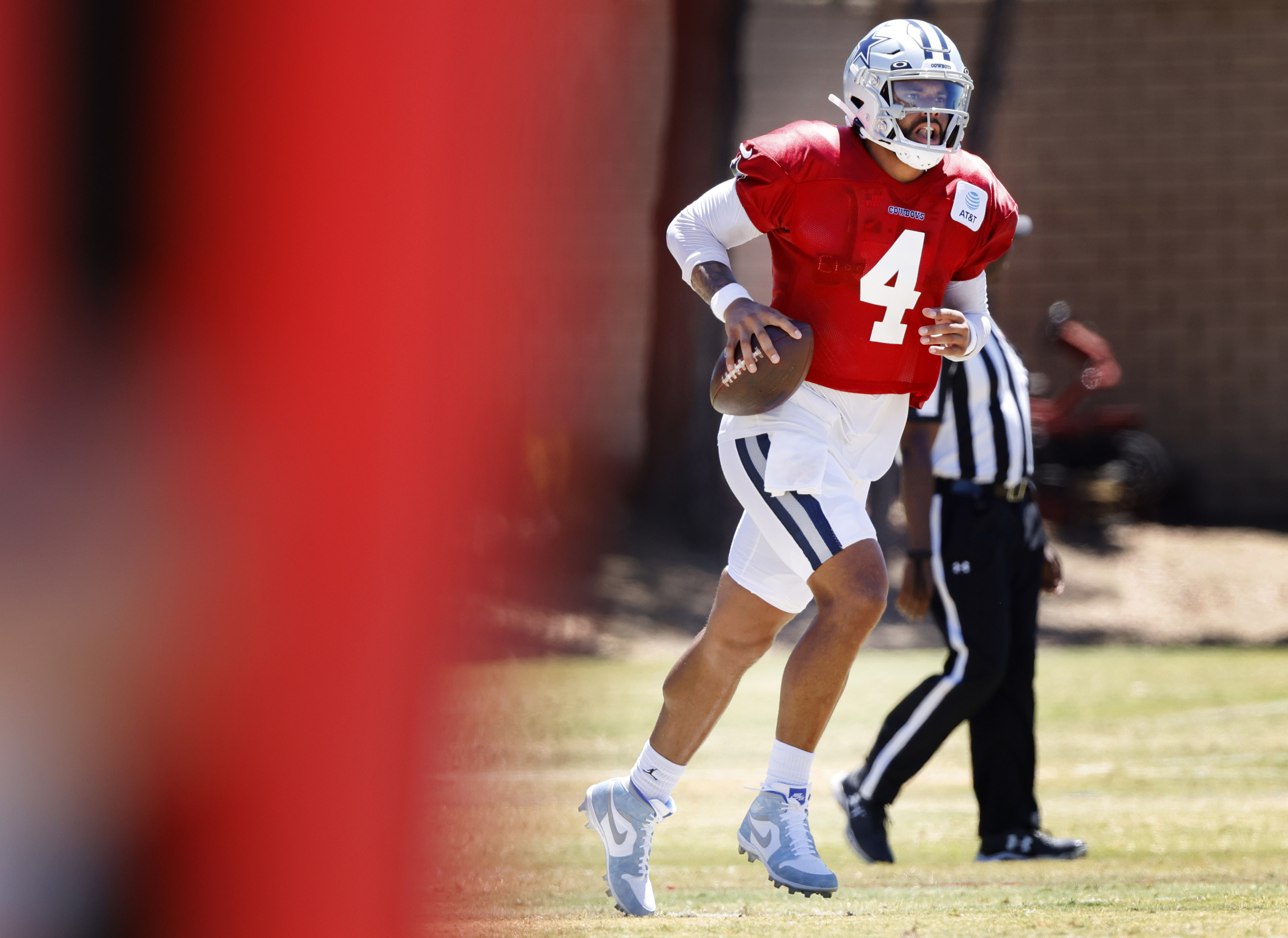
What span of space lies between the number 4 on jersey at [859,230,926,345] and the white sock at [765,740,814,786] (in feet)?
3.36

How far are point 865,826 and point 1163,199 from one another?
12.6 m

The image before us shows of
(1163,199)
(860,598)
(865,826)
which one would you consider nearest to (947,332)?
(860,598)

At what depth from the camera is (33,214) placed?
903 millimetres

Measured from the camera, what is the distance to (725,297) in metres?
3.60

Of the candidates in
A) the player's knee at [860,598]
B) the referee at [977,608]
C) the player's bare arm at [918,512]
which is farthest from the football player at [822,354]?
the referee at [977,608]

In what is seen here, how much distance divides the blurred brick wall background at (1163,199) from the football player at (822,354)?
12184 millimetres

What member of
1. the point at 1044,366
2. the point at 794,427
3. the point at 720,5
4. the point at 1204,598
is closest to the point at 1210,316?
the point at 1044,366

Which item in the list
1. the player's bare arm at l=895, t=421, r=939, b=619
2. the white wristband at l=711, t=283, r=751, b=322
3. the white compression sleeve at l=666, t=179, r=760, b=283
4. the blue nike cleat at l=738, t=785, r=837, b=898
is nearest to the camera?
the blue nike cleat at l=738, t=785, r=837, b=898

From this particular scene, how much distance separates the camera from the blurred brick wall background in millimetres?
15656

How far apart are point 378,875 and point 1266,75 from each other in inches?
662

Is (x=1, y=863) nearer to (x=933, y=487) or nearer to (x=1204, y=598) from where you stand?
(x=933, y=487)

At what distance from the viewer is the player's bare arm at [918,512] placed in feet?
15.8

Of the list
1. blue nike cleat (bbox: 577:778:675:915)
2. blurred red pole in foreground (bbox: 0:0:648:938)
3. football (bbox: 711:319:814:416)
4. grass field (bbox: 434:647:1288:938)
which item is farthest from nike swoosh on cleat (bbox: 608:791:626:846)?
blurred red pole in foreground (bbox: 0:0:648:938)

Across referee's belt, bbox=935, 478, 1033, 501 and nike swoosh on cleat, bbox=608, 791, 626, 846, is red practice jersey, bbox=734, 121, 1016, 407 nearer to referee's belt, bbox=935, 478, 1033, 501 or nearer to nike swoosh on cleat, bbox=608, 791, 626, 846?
nike swoosh on cleat, bbox=608, 791, 626, 846
